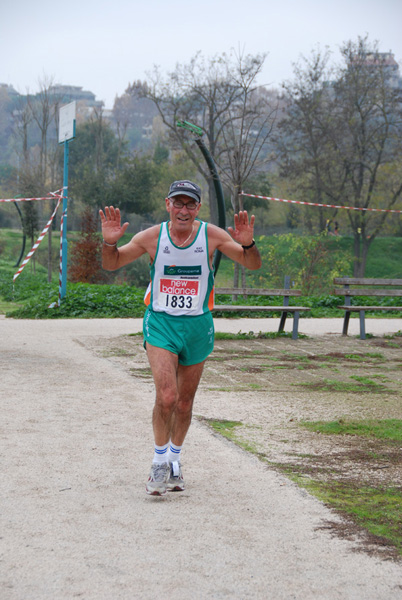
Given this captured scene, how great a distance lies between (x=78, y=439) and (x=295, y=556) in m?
2.65

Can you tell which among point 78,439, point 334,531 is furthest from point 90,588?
point 78,439

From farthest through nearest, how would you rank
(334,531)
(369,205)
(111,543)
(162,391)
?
(369,205) → (162,391) → (334,531) → (111,543)

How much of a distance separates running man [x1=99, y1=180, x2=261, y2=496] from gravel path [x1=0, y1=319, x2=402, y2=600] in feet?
1.14

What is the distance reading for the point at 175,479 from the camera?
471 centimetres

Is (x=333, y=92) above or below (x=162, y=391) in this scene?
above

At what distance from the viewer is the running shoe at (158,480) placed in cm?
454

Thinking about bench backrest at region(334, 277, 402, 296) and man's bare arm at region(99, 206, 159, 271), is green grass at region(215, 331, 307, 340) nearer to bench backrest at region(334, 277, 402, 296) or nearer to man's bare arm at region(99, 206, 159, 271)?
bench backrest at region(334, 277, 402, 296)

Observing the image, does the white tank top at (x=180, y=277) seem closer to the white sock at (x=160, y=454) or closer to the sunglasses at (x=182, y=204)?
the sunglasses at (x=182, y=204)

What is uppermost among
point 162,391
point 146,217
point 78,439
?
point 146,217

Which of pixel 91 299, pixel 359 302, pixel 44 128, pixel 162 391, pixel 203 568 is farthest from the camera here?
pixel 44 128

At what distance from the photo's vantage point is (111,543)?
12.0 feet

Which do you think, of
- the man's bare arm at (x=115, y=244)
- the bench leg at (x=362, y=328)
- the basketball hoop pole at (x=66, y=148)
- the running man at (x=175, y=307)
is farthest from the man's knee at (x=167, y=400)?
the basketball hoop pole at (x=66, y=148)

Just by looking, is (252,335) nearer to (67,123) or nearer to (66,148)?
(66,148)

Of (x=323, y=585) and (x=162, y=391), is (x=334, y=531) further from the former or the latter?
(x=162, y=391)
